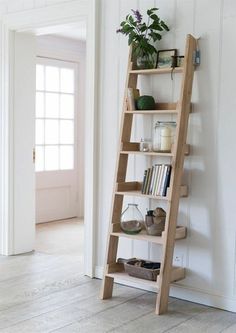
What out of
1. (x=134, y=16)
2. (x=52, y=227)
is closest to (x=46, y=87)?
(x=52, y=227)

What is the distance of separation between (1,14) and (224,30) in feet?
7.73

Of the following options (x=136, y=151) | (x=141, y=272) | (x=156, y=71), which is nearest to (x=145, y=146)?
(x=136, y=151)

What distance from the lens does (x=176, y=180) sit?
3539 mm

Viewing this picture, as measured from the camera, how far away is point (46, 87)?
21.9ft

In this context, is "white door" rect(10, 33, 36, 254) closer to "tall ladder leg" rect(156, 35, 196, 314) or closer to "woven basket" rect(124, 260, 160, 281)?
"woven basket" rect(124, 260, 160, 281)

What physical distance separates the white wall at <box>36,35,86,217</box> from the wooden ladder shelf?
9.82ft

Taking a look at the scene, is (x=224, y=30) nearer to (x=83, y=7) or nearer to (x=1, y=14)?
(x=83, y=7)

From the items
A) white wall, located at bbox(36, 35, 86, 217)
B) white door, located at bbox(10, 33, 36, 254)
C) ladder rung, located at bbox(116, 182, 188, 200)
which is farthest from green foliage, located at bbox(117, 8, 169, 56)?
white wall, located at bbox(36, 35, 86, 217)

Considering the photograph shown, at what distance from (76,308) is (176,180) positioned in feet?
3.62

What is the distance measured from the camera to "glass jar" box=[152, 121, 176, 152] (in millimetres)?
3652

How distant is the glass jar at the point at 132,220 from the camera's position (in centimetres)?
377

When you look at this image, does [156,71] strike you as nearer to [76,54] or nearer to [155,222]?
[155,222]

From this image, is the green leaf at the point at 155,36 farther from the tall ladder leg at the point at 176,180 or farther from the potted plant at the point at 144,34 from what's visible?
the tall ladder leg at the point at 176,180

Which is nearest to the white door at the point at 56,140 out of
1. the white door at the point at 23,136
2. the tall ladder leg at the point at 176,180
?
the white door at the point at 23,136
